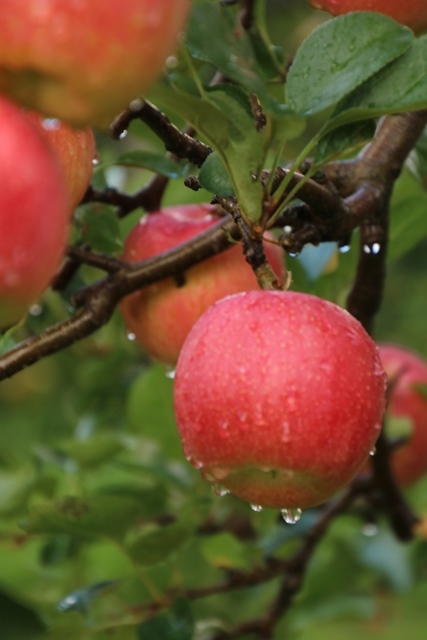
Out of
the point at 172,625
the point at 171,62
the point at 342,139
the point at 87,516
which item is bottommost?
the point at 172,625

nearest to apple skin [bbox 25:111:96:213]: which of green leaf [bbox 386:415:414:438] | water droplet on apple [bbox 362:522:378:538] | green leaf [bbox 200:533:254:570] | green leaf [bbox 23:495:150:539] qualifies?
green leaf [bbox 23:495:150:539]

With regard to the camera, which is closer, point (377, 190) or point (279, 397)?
point (279, 397)

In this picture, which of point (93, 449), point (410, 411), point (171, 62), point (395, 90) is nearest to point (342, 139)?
point (395, 90)

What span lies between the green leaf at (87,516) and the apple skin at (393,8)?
0.55 meters

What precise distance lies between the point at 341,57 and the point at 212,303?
0.36 m

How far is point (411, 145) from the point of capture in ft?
3.15

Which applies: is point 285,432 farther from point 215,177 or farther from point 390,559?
point 390,559

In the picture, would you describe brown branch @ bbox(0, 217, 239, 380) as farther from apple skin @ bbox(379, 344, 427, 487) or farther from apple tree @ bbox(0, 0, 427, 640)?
apple skin @ bbox(379, 344, 427, 487)

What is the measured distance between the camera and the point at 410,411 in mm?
1521

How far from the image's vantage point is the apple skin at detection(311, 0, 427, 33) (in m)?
0.76

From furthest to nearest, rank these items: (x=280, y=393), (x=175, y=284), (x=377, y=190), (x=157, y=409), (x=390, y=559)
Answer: (x=390, y=559)
(x=157, y=409)
(x=175, y=284)
(x=377, y=190)
(x=280, y=393)

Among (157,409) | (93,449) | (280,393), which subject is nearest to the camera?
(280,393)

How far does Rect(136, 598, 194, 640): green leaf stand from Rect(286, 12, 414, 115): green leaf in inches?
24.3

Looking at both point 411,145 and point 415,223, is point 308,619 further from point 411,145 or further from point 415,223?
point 411,145
